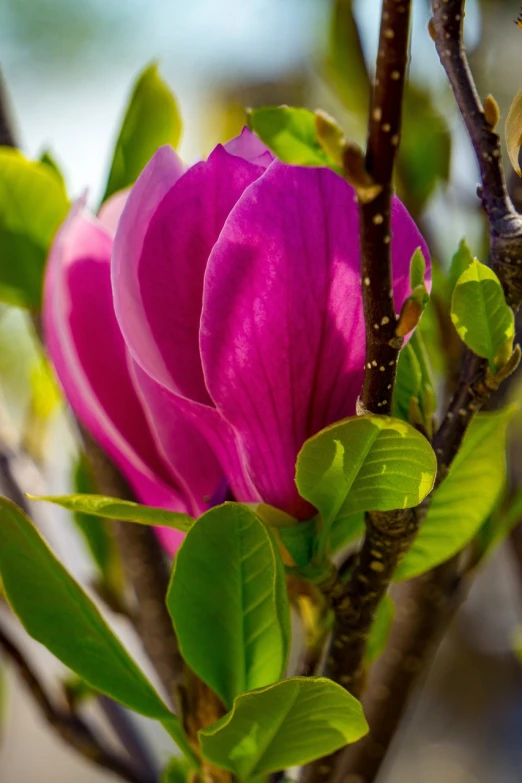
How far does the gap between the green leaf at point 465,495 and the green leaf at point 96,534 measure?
0.16 metres

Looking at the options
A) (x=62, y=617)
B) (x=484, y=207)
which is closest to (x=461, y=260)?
(x=484, y=207)

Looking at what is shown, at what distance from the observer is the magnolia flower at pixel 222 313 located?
0.17 meters

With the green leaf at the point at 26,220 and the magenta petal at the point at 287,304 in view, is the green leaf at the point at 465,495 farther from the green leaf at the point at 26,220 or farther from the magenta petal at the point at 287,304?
the green leaf at the point at 26,220

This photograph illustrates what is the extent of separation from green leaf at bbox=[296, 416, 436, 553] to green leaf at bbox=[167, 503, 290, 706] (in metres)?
0.02

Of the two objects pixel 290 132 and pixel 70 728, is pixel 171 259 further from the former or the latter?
pixel 70 728

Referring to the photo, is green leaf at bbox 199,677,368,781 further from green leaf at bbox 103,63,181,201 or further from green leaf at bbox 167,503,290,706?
green leaf at bbox 103,63,181,201

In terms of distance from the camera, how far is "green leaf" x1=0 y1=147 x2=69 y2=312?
0.91 feet

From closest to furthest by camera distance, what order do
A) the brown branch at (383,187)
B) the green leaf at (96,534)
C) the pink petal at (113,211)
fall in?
the brown branch at (383,187) → the pink petal at (113,211) → the green leaf at (96,534)

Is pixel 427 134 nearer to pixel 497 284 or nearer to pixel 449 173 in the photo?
pixel 449 173

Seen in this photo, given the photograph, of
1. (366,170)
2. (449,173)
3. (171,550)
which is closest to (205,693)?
(171,550)

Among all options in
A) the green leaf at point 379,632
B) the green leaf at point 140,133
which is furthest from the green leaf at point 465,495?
the green leaf at point 140,133

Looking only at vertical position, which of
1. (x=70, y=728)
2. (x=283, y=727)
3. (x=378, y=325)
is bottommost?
(x=70, y=728)

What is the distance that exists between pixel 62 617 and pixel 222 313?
0.09m

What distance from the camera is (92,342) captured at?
23cm
